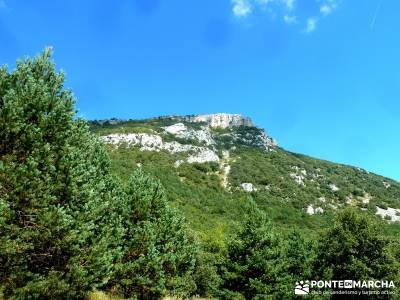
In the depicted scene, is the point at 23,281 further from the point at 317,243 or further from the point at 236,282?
the point at 317,243

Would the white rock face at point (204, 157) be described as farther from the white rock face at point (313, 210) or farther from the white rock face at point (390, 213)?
the white rock face at point (390, 213)

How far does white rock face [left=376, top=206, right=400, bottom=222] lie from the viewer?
381 feet

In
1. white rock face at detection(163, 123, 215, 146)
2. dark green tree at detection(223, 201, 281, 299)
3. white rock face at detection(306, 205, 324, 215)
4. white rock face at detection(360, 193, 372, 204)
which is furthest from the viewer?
white rock face at detection(163, 123, 215, 146)

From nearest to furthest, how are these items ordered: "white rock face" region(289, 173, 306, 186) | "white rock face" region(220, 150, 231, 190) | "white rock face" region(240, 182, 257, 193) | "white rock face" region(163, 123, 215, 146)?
"white rock face" region(240, 182, 257, 193), "white rock face" region(220, 150, 231, 190), "white rock face" region(289, 173, 306, 186), "white rock face" region(163, 123, 215, 146)

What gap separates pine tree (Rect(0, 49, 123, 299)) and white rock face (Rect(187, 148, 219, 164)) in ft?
409

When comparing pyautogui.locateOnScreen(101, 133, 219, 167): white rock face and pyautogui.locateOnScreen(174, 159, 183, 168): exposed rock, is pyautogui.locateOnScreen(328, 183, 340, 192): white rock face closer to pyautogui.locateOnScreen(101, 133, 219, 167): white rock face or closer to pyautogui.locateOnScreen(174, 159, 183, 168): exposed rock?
pyautogui.locateOnScreen(101, 133, 219, 167): white rock face

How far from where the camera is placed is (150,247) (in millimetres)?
26578

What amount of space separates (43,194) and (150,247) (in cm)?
1105

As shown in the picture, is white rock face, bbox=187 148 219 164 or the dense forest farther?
white rock face, bbox=187 148 219 164

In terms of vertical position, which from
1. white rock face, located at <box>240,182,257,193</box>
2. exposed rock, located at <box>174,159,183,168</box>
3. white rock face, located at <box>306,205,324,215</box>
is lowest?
white rock face, located at <box>306,205,324,215</box>

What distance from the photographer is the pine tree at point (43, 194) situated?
1658 cm

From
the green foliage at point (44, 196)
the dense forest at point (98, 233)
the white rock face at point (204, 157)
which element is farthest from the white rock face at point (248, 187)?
the green foliage at point (44, 196)

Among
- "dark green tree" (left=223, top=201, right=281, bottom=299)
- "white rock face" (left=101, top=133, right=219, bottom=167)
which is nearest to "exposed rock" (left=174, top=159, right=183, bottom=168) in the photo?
"white rock face" (left=101, top=133, right=219, bottom=167)

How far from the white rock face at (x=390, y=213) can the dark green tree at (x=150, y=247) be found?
100396 mm
